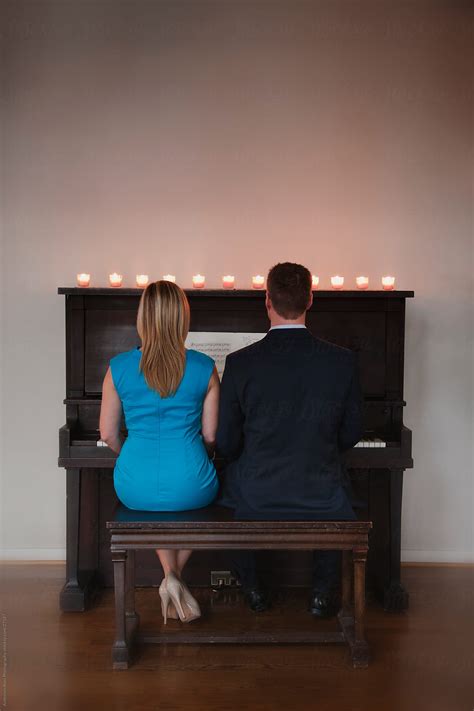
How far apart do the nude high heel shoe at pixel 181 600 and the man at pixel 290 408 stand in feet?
1.49

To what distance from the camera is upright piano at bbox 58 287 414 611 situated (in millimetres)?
3330

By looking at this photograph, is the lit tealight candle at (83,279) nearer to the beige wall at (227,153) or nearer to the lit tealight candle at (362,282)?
the beige wall at (227,153)

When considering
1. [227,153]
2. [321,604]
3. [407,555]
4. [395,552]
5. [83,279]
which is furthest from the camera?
[407,555]

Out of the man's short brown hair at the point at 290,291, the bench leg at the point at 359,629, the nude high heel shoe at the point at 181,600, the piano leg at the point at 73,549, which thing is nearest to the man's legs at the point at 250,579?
the nude high heel shoe at the point at 181,600

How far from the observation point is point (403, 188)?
379 centimetres

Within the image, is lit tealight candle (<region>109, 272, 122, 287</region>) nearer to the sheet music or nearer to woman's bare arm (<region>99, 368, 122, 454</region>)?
the sheet music

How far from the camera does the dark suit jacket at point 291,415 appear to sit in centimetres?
254

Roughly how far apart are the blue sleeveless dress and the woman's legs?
0.86ft

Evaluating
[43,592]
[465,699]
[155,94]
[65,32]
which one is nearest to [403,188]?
[155,94]

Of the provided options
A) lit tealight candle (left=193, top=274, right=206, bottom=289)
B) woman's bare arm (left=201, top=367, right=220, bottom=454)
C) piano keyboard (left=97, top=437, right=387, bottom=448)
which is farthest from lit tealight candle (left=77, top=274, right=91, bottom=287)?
woman's bare arm (left=201, top=367, right=220, bottom=454)

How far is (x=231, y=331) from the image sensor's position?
3428 millimetres

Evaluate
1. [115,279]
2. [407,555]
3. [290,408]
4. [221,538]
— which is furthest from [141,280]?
[407,555]

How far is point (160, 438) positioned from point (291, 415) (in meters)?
0.50

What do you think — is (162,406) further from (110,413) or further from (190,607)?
(190,607)
